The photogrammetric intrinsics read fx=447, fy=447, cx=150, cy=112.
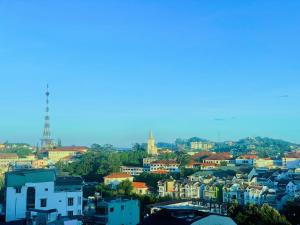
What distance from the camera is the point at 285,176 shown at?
35.7 m

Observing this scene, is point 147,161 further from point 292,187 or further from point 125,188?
point 292,187

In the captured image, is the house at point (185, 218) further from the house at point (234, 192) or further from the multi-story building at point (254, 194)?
the house at point (234, 192)

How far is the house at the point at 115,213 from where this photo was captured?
680 inches

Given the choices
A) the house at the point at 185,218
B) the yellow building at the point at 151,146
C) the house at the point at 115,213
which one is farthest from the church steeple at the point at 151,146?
the house at the point at 185,218

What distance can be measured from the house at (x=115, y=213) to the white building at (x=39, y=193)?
96 centimetres

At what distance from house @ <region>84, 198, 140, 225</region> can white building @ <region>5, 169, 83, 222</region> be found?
957 mm

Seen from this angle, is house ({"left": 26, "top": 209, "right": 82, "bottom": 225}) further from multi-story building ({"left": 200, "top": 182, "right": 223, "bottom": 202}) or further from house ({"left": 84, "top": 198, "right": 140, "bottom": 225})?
multi-story building ({"left": 200, "top": 182, "right": 223, "bottom": 202})

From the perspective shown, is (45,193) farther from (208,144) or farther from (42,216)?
(208,144)

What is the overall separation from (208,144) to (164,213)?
125370 mm

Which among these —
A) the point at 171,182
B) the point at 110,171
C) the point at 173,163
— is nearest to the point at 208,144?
the point at 173,163

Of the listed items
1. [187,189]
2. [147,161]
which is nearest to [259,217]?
[187,189]

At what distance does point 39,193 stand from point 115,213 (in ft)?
9.94

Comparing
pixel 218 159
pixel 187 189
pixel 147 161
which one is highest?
pixel 218 159

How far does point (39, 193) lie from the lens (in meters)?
17.1
